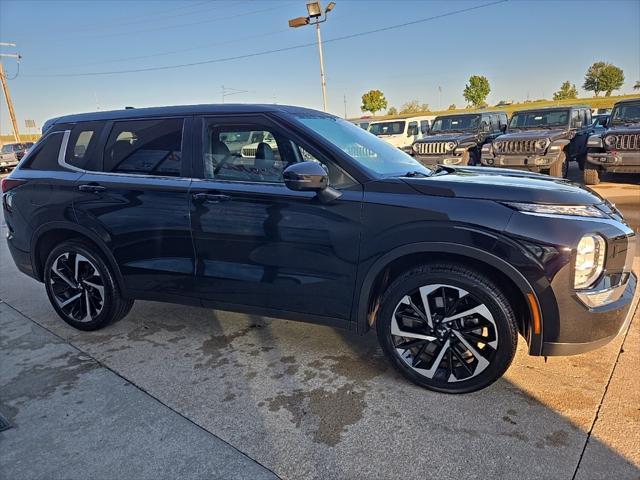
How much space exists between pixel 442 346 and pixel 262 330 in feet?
5.30

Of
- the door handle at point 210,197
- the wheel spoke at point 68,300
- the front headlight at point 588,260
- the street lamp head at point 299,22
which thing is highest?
the street lamp head at point 299,22

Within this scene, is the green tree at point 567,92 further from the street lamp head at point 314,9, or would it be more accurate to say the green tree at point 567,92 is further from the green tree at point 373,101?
the street lamp head at point 314,9

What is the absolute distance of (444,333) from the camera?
2.83 meters

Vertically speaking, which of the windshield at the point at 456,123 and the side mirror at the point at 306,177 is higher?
the windshield at the point at 456,123

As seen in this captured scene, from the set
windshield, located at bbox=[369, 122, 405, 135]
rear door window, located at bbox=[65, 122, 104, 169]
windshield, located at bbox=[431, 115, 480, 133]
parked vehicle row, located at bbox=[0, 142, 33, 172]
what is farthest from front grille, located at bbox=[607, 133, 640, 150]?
parked vehicle row, located at bbox=[0, 142, 33, 172]

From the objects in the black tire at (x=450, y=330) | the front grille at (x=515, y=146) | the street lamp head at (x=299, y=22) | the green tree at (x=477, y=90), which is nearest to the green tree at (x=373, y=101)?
the green tree at (x=477, y=90)

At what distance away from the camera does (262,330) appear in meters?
3.90

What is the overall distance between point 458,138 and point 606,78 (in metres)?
87.0

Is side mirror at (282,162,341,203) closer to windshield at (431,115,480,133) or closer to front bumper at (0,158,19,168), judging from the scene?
windshield at (431,115,480,133)

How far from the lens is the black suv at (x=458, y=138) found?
42.2ft

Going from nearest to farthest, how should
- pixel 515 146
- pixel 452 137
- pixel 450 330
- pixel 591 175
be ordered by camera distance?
pixel 450 330 < pixel 591 175 < pixel 515 146 < pixel 452 137

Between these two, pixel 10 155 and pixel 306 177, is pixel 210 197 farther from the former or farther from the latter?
pixel 10 155

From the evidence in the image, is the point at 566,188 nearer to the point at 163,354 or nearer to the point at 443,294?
the point at 443,294

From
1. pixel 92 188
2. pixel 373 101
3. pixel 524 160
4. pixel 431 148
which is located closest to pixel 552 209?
pixel 92 188
